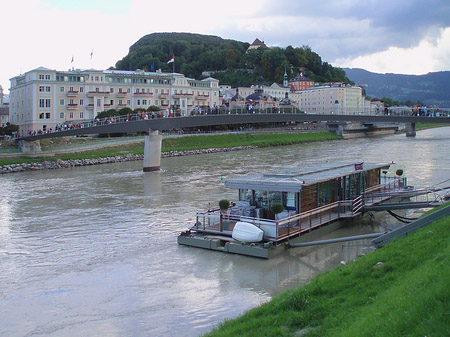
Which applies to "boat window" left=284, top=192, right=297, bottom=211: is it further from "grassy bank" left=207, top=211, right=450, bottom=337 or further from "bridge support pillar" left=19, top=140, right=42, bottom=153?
"bridge support pillar" left=19, top=140, right=42, bottom=153

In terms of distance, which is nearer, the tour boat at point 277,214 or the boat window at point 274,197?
the tour boat at point 277,214

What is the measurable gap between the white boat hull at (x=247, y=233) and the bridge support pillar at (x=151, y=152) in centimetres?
3072

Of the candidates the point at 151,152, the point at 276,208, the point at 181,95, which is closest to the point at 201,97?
the point at 181,95

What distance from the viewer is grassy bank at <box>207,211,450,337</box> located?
621 cm

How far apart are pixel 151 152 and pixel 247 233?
3110cm

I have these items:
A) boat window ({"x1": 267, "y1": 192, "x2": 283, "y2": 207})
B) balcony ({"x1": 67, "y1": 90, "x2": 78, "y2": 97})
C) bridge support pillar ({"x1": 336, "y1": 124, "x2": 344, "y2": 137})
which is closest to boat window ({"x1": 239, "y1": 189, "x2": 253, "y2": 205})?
boat window ({"x1": 267, "y1": 192, "x2": 283, "y2": 207})

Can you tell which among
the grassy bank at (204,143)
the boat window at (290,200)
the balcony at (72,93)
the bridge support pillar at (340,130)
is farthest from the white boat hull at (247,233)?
the bridge support pillar at (340,130)

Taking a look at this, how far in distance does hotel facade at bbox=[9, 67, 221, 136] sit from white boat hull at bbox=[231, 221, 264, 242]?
5907 cm

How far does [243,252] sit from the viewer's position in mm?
15688

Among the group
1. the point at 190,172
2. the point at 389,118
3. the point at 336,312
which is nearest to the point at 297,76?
the point at 389,118

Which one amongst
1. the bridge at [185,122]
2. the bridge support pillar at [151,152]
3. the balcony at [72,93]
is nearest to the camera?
the bridge at [185,122]

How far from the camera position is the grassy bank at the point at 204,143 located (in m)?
55.8

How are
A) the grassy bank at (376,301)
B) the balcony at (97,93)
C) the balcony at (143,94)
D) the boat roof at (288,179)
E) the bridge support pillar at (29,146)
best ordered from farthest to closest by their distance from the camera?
1. the balcony at (143,94)
2. the balcony at (97,93)
3. the bridge support pillar at (29,146)
4. the boat roof at (288,179)
5. the grassy bank at (376,301)

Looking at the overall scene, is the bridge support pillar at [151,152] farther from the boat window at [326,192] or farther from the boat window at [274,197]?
the boat window at [274,197]
